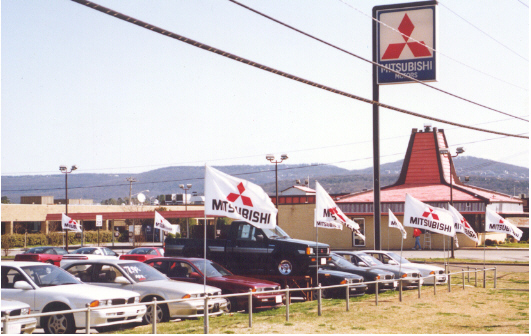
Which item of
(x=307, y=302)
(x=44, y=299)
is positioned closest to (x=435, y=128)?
(x=307, y=302)

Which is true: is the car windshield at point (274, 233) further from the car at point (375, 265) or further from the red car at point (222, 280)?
the red car at point (222, 280)

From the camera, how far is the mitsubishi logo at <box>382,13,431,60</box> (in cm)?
2284

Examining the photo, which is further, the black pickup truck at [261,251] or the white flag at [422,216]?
the white flag at [422,216]

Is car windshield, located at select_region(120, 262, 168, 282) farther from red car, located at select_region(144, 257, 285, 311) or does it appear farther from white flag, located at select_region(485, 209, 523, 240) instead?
white flag, located at select_region(485, 209, 523, 240)

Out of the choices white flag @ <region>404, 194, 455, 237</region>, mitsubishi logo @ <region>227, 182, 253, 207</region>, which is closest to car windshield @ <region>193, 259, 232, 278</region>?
mitsubishi logo @ <region>227, 182, 253, 207</region>

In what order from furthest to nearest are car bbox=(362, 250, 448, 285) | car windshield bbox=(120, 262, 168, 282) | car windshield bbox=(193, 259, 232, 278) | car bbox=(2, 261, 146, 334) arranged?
car bbox=(362, 250, 448, 285) → car windshield bbox=(193, 259, 232, 278) → car windshield bbox=(120, 262, 168, 282) → car bbox=(2, 261, 146, 334)

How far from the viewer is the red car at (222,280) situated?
1482 cm

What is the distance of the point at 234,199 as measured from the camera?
12352mm

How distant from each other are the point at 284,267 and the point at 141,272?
5.60 m

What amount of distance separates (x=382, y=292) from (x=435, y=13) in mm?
10355

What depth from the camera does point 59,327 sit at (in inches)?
440

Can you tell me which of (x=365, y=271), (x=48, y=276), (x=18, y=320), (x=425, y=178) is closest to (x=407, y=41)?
(x=365, y=271)

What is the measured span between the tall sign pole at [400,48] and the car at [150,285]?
10467mm

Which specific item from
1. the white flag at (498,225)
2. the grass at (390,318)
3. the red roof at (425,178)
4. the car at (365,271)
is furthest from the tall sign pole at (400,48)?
the red roof at (425,178)
